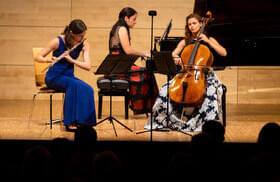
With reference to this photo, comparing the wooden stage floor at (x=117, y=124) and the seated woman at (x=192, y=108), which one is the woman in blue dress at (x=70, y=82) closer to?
the wooden stage floor at (x=117, y=124)

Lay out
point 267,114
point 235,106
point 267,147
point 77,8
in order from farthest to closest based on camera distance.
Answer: point 77,8, point 235,106, point 267,114, point 267,147

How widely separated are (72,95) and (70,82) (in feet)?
0.40

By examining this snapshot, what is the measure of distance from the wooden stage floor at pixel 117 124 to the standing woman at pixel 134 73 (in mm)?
208

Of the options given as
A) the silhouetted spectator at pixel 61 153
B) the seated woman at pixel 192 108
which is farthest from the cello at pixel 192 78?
the silhouetted spectator at pixel 61 153

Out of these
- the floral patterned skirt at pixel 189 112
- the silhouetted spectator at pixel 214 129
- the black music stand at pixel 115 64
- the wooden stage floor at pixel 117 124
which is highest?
the black music stand at pixel 115 64

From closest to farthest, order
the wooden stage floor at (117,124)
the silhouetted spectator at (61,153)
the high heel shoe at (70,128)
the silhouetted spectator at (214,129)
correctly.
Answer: the silhouetted spectator at (61,153), the silhouetted spectator at (214,129), the wooden stage floor at (117,124), the high heel shoe at (70,128)

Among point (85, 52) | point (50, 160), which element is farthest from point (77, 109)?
point (50, 160)

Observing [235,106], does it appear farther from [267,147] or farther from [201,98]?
[267,147]

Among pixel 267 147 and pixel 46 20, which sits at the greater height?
Result: pixel 46 20

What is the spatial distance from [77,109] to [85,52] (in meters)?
0.56

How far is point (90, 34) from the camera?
6699 millimetres

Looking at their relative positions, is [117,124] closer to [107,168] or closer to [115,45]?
[115,45]

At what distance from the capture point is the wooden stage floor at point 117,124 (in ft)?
12.1

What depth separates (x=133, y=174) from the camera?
6.39ft
